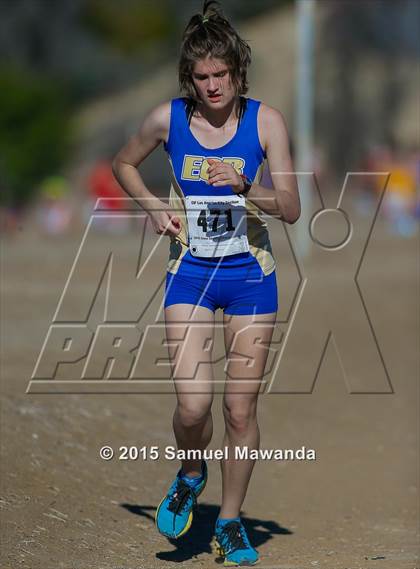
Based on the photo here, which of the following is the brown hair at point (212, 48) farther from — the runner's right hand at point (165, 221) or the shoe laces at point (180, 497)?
the shoe laces at point (180, 497)

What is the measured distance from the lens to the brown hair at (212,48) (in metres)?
5.46

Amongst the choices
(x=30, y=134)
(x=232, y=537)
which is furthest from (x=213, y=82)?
(x=30, y=134)

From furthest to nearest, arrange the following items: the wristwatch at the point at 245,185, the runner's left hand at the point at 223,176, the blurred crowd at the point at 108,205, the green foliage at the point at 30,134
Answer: the green foliage at the point at 30,134 → the blurred crowd at the point at 108,205 → the wristwatch at the point at 245,185 → the runner's left hand at the point at 223,176

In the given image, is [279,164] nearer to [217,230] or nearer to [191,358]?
[217,230]

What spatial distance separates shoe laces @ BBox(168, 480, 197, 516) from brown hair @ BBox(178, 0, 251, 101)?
1807mm

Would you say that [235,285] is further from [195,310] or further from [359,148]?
[359,148]

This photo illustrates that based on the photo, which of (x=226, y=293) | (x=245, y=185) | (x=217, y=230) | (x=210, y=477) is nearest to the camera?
(x=245, y=185)

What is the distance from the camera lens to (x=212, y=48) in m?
5.46

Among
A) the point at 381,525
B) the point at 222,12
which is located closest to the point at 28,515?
the point at 381,525

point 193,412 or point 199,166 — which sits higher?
point 199,166

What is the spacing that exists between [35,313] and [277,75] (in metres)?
40.4

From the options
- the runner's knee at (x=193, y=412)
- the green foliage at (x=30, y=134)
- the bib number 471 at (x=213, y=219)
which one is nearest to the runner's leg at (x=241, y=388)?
the runner's knee at (x=193, y=412)

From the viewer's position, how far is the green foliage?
33.3 m

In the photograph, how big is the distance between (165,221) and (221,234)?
0.25m
